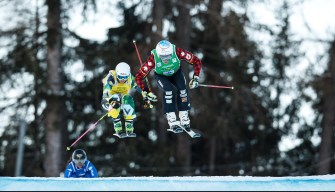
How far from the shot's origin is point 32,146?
24.6 metres

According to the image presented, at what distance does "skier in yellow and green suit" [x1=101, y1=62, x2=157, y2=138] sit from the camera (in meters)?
11.5

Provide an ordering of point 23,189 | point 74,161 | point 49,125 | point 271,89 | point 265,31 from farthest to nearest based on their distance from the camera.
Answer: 1. point 271,89
2. point 265,31
3. point 49,125
4. point 74,161
5. point 23,189

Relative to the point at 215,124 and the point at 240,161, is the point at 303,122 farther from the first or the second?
the point at 215,124

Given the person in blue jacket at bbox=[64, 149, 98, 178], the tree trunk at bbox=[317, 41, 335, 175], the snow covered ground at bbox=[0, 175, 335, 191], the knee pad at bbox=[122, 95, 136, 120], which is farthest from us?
the tree trunk at bbox=[317, 41, 335, 175]

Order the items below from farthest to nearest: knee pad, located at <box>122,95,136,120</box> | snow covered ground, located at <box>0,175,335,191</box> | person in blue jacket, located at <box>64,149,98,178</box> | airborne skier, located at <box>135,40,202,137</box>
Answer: person in blue jacket, located at <box>64,149,98,178</box>
knee pad, located at <box>122,95,136,120</box>
airborne skier, located at <box>135,40,202,137</box>
snow covered ground, located at <box>0,175,335,191</box>

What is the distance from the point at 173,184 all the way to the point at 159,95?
10.4 m

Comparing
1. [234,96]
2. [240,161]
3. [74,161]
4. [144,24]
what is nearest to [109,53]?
[144,24]

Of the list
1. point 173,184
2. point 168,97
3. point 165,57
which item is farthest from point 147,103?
point 173,184

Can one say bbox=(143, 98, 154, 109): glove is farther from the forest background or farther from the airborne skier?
the forest background

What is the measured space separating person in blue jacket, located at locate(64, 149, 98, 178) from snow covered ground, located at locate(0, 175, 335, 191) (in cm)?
248

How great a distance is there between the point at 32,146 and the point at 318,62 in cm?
1051

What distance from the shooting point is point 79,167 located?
13266 mm

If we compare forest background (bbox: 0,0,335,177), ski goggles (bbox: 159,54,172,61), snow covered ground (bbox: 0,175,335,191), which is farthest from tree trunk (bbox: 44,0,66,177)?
snow covered ground (bbox: 0,175,335,191)

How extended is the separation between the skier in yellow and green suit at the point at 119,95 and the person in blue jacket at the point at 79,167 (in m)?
1.47
